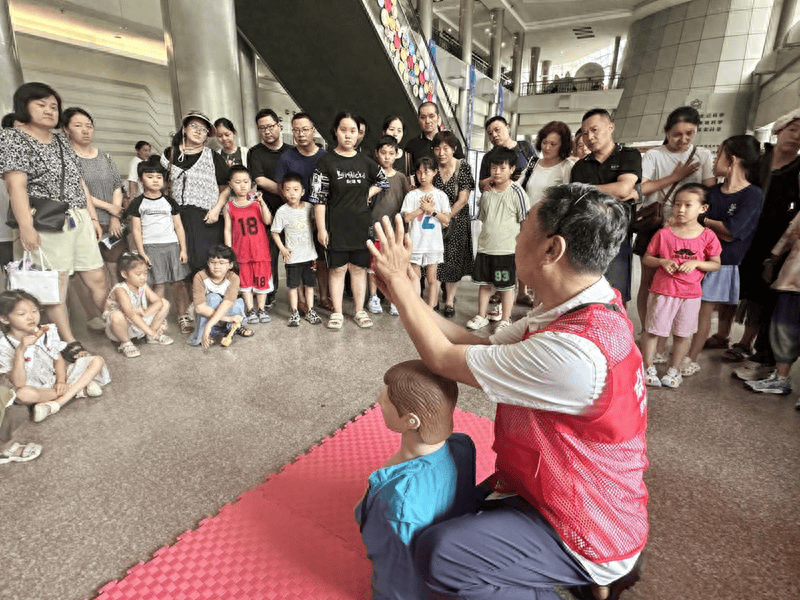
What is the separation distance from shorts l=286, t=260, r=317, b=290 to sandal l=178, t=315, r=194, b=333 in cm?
88

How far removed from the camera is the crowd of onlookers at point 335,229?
8.99ft

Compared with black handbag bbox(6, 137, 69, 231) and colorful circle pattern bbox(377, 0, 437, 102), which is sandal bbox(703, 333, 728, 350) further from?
colorful circle pattern bbox(377, 0, 437, 102)

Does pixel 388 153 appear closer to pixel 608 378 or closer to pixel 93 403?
pixel 93 403

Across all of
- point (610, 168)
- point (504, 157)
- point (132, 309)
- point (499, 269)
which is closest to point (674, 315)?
point (610, 168)

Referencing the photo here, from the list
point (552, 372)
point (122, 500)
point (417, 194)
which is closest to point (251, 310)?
point (417, 194)

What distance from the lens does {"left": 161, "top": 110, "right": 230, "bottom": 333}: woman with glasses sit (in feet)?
11.9

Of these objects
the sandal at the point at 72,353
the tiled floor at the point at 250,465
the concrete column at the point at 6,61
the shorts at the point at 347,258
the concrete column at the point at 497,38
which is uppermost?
the concrete column at the point at 497,38

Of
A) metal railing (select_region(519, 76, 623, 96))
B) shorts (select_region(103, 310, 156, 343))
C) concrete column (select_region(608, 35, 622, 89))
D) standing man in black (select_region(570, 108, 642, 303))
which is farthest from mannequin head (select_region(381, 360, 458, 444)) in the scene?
concrete column (select_region(608, 35, 622, 89))

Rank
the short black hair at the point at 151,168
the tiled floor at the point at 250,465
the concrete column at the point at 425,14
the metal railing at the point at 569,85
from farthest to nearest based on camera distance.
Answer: the metal railing at the point at 569,85 < the concrete column at the point at 425,14 < the short black hair at the point at 151,168 < the tiled floor at the point at 250,465

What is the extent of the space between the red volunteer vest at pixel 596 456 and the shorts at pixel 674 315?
2021 mm

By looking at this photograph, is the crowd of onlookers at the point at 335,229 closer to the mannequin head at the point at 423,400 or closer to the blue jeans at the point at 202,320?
the blue jeans at the point at 202,320

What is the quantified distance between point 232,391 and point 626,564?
2.29m

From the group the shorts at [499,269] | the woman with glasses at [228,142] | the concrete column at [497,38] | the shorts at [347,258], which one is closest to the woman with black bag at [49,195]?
the woman with glasses at [228,142]

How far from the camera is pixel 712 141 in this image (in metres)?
12.9
